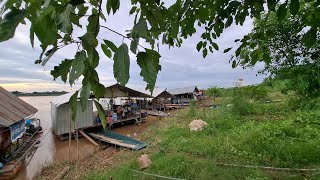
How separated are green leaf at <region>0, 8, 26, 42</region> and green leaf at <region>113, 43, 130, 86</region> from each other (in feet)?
0.80

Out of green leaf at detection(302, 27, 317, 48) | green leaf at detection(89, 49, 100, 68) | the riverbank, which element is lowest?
the riverbank

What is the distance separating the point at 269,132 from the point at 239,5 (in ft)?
20.9

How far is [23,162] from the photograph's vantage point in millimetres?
11242

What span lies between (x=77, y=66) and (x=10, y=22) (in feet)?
0.60

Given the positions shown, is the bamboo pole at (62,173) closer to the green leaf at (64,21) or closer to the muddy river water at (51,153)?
the muddy river water at (51,153)

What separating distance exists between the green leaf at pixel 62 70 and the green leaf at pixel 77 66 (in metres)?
0.08

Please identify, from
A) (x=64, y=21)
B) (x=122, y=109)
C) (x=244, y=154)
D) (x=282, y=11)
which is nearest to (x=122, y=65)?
(x=64, y=21)

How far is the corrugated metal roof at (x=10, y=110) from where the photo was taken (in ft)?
31.6

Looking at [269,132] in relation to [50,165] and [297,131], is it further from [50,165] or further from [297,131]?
[50,165]

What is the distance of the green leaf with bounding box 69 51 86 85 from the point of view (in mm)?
658

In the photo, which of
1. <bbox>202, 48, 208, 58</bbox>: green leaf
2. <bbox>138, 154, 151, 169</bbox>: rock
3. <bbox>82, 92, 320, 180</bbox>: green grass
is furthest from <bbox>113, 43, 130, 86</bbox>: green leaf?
<bbox>138, 154, 151, 169</bbox>: rock

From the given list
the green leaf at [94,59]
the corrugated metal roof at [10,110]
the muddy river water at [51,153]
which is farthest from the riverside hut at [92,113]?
the green leaf at [94,59]

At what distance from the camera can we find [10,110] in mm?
10930

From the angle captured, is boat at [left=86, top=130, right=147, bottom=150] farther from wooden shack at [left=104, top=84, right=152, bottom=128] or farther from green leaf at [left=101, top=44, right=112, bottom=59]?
green leaf at [left=101, top=44, right=112, bottom=59]
